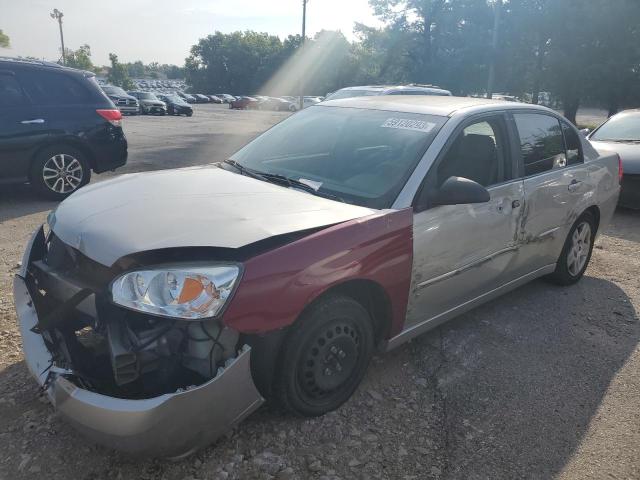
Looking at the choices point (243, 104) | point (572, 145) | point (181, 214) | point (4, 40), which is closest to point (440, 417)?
point (181, 214)

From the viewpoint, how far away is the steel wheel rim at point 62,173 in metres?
6.89

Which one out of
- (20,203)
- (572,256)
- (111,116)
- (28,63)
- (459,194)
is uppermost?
(28,63)

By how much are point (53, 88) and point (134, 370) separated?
19.9 feet

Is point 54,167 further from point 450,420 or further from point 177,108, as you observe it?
point 177,108

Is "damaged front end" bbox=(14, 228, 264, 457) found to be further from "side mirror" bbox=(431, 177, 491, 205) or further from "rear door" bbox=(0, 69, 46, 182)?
"rear door" bbox=(0, 69, 46, 182)

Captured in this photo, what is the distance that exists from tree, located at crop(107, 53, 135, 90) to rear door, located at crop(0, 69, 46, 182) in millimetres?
75900

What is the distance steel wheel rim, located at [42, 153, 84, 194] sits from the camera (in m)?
6.89

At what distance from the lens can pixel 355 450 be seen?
256cm

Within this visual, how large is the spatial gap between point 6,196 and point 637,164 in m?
8.86

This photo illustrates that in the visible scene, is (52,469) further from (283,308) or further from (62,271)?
(283,308)

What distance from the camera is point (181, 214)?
8.38 feet

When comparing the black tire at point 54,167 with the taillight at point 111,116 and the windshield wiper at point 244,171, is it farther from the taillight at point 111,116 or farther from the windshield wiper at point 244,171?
the windshield wiper at point 244,171

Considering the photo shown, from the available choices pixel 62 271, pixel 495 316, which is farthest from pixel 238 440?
pixel 495 316

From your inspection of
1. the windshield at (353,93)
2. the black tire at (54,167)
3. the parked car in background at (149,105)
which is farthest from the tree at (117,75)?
the black tire at (54,167)
